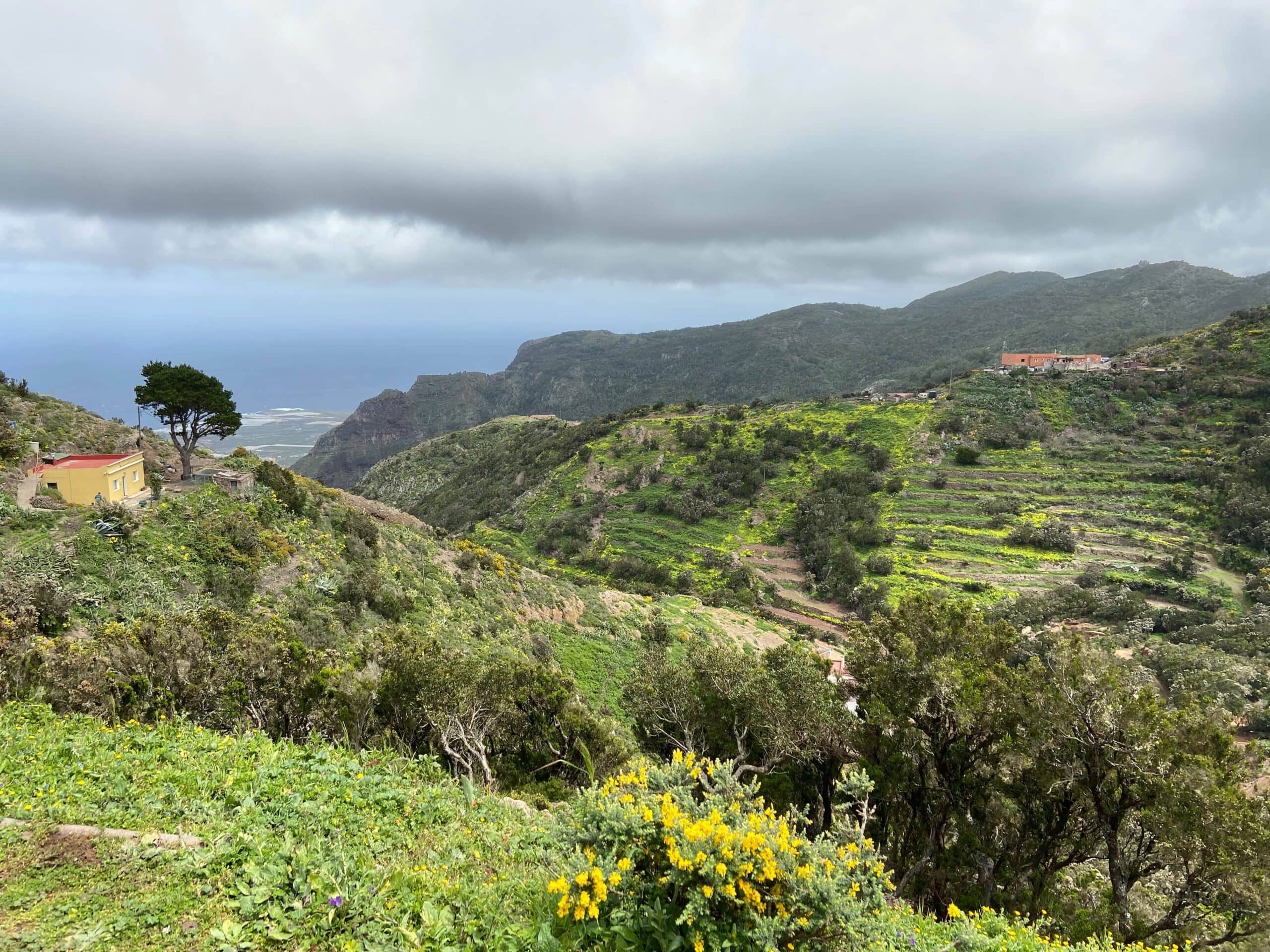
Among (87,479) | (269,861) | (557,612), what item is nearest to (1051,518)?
(557,612)

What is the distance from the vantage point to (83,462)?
19.7 m

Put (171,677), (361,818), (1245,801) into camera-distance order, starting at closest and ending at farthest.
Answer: (361,818) → (1245,801) → (171,677)

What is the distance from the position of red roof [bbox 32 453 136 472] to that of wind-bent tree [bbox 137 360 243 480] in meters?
2.92

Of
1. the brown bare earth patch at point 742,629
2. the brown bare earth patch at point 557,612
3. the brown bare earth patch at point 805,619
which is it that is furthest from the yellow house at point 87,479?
the brown bare earth patch at point 805,619

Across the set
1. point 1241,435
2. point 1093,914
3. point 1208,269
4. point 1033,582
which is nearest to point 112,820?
point 1093,914

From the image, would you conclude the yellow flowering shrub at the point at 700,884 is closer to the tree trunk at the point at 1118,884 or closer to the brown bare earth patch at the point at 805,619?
the tree trunk at the point at 1118,884

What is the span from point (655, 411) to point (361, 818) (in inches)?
3066

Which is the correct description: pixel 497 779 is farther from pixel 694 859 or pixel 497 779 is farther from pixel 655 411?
pixel 655 411

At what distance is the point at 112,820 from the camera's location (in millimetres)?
5664

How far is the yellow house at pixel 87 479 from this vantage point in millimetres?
18812

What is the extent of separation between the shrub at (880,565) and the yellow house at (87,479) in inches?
1702

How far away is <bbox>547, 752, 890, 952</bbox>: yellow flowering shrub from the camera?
3.88 metres

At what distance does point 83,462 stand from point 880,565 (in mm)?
45100

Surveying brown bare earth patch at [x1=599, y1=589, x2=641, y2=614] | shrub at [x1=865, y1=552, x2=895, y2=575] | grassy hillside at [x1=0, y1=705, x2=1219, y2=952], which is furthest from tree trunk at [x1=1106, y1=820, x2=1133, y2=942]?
shrub at [x1=865, y1=552, x2=895, y2=575]
